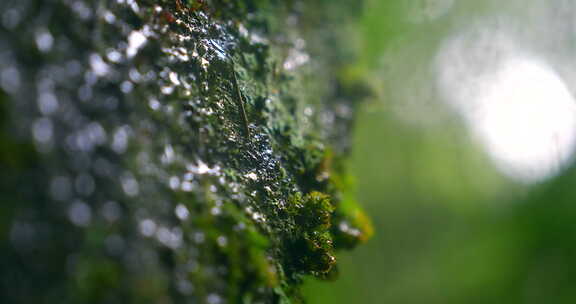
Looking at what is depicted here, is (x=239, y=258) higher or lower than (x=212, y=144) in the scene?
lower

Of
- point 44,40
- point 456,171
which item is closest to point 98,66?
point 44,40

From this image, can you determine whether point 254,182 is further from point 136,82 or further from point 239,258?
point 136,82

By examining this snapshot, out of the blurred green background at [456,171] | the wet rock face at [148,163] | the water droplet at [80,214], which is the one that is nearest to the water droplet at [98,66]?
the wet rock face at [148,163]

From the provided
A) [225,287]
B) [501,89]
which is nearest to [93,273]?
[225,287]

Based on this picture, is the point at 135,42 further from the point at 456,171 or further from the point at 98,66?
the point at 456,171

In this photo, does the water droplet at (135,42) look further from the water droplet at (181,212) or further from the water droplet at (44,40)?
the water droplet at (181,212)

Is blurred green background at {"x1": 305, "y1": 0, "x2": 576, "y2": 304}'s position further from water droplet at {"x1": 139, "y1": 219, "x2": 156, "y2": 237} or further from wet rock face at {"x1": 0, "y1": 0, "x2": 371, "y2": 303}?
water droplet at {"x1": 139, "y1": 219, "x2": 156, "y2": 237}
